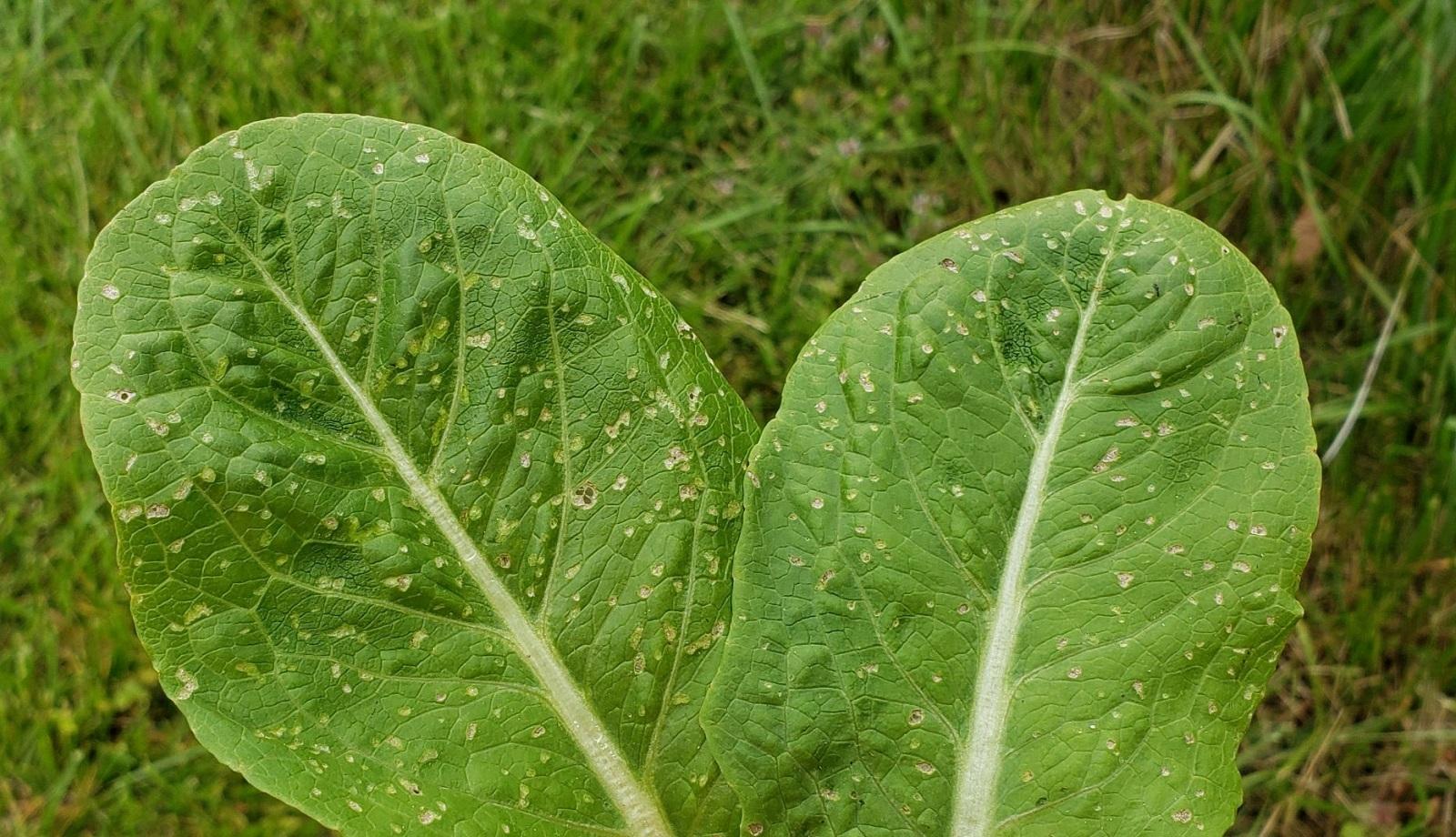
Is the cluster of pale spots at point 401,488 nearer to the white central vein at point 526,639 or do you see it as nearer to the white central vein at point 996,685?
the white central vein at point 526,639

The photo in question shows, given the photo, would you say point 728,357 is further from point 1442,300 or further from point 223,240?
point 1442,300

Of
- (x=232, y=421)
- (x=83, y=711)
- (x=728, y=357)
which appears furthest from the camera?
(x=728, y=357)

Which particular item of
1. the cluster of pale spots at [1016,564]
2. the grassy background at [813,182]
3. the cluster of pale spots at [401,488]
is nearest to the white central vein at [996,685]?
the cluster of pale spots at [1016,564]

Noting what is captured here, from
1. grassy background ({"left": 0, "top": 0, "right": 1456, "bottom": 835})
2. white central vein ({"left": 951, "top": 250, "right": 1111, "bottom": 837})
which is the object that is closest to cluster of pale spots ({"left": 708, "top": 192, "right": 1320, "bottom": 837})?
white central vein ({"left": 951, "top": 250, "right": 1111, "bottom": 837})

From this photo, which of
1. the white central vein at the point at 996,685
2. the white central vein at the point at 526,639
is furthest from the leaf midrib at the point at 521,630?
the white central vein at the point at 996,685

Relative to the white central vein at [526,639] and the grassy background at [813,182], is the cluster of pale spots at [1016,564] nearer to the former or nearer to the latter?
the white central vein at [526,639]

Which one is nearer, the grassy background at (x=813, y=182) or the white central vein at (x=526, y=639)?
the white central vein at (x=526, y=639)

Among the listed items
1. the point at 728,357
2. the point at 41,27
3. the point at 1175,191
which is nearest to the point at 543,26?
the point at 728,357
